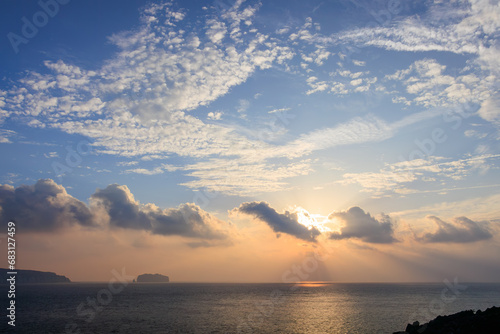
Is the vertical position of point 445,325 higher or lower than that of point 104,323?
higher

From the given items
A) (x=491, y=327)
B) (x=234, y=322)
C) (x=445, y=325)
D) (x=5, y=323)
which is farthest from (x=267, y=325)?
(x=5, y=323)

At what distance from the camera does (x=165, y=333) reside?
185 feet

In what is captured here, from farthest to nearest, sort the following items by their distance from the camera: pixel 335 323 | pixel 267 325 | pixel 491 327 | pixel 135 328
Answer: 1. pixel 335 323
2. pixel 267 325
3. pixel 135 328
4. pixel 491 327

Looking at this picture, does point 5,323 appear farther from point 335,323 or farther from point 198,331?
point 335,323

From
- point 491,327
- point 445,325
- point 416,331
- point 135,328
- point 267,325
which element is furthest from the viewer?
point 267,325

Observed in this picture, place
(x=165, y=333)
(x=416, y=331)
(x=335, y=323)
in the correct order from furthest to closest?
(x=335, y=323), (x=165, y=333), (x=416, y=331)

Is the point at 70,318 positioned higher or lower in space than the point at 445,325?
lower

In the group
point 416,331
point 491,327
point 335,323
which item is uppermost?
point 491,327

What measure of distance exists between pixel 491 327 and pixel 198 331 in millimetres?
46036

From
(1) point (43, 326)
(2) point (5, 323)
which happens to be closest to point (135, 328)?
(1) point (43, 326)

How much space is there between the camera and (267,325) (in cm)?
6562

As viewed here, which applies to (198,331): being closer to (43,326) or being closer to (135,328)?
(135,328)

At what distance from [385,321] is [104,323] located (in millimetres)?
63177

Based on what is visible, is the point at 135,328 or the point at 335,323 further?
the point at 335,323
